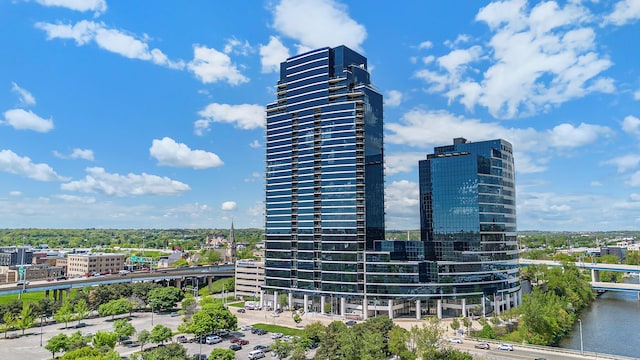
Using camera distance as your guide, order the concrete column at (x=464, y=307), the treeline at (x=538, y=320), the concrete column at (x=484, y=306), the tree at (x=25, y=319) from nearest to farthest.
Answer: the treeline at (x=538, y=320) < the tree at (x=25, y=319) < the concrete column at (x=464, y=307) < the concrete column at (x=484, y=306)

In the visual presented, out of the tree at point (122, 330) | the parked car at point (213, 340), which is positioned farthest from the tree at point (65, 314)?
the parked car at point (213, 340)

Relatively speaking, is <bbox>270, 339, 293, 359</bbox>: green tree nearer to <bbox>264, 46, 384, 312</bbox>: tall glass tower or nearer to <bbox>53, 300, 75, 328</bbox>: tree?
<bbox>264, 46, 384, 312</bbox>: tall glass tower

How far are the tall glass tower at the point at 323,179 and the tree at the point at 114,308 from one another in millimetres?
35957

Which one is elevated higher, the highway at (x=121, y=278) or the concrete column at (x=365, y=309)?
the highway at (x=121, y=278)

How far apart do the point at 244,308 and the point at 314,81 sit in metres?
65.1

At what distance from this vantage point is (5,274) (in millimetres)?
165875

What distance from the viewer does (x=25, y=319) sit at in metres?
91.4

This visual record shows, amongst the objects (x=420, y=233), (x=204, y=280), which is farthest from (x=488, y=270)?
(x=204, y=280)

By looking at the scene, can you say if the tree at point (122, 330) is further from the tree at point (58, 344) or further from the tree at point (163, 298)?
the tree at point (163, 298)

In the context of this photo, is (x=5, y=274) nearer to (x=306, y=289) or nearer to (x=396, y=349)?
(x=306, y=289)

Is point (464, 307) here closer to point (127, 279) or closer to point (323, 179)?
point (323, 179)

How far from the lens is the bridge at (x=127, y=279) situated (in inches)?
4906

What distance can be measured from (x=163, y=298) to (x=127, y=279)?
37953 mm

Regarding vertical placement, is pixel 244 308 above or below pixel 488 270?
below
